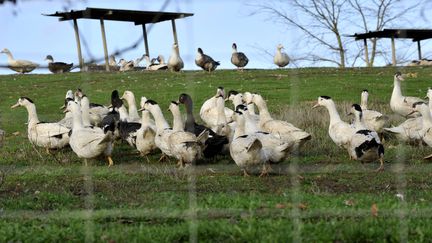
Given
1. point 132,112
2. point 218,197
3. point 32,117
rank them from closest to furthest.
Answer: point 218,197
point 32,117
point 132,112

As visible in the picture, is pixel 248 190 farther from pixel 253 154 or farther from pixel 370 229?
pixel 370 229

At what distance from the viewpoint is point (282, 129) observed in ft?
39.0

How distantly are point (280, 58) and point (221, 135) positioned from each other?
22.3m

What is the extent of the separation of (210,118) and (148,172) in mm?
4561

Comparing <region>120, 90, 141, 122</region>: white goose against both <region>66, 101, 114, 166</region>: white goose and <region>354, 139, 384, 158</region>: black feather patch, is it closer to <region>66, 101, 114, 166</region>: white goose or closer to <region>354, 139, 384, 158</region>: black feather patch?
<region>66, 101, 114, 166</region>: white goose

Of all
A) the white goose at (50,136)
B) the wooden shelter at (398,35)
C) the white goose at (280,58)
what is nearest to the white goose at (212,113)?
the white goose at (50,136)

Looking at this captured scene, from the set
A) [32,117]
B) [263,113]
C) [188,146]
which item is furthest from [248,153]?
[32,117]

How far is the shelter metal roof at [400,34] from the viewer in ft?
98.7

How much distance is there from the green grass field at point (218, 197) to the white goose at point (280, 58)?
17.1 m

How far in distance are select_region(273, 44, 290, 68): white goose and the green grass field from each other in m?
17.1

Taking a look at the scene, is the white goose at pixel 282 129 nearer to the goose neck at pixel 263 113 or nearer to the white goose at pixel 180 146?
the goose neck at pixel 263 113

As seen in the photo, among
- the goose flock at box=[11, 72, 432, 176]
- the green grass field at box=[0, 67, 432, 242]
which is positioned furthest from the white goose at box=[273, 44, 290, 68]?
the goose flock at box=[11, 72, 432, 176]

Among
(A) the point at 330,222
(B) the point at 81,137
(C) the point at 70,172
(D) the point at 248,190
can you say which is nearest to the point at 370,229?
(A) the point at 330,222

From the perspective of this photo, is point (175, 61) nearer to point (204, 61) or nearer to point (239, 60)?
point (204, 61)
